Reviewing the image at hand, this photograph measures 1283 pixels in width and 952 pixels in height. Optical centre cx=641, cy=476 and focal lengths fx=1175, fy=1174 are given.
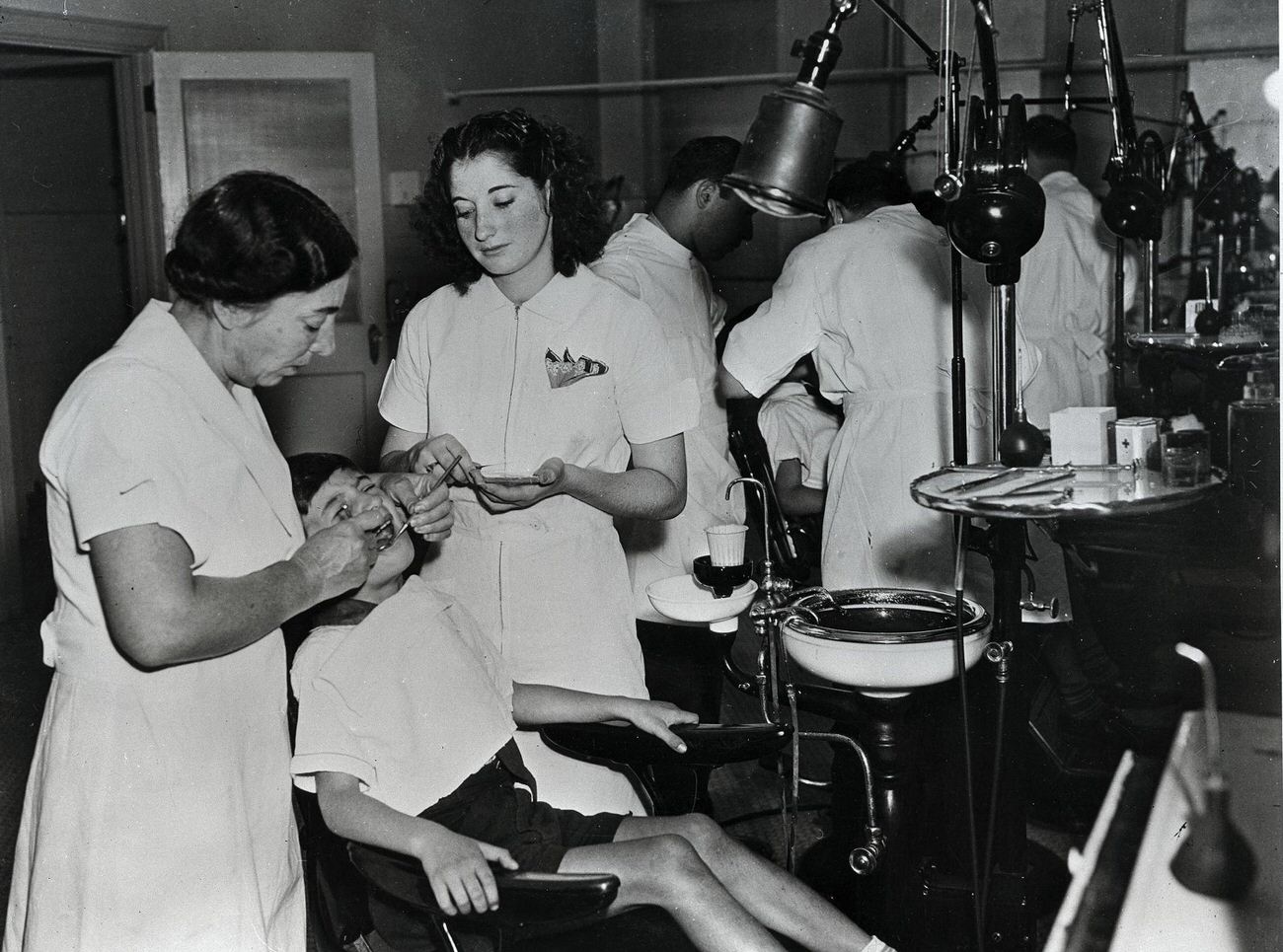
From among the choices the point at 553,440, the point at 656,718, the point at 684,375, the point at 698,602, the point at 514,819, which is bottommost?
the point at 514,819

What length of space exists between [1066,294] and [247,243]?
319cm

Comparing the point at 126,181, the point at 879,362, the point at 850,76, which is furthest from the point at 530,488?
the point at 850,76

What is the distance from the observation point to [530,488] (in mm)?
1955

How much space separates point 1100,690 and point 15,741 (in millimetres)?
3168

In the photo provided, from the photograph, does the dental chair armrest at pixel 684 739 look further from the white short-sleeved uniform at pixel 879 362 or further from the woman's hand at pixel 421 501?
the white short-sleeved uniform at pixel 879 362

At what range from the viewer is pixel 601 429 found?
216cm

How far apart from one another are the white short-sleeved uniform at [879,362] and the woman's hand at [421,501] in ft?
3.39

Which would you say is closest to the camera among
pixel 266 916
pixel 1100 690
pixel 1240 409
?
pixel 266 916

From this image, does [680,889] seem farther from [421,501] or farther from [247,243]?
[247,243]

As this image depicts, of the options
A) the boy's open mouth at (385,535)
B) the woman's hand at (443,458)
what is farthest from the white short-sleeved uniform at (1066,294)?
the boy's open mouth at (385,535)

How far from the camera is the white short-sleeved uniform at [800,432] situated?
318cm

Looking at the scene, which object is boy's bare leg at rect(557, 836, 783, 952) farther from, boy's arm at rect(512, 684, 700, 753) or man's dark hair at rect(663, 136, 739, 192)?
man's dark hair at rect(663, 136, 739, 192)

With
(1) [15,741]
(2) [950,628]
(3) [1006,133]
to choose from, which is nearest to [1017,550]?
(2) [950,628]

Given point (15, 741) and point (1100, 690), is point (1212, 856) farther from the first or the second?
point (15, 741)
